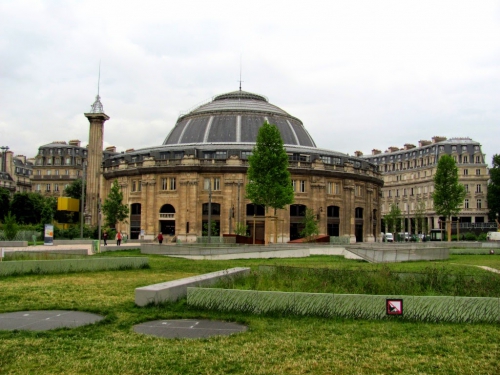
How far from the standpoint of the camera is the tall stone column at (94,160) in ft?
273

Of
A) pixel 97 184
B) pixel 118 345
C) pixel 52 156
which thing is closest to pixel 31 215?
pixel 97 184

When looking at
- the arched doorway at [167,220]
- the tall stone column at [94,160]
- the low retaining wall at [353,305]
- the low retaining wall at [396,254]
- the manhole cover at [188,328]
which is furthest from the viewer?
the tall stone column at [94,160]

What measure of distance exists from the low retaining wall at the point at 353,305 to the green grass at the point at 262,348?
33 cm

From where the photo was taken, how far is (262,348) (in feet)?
33.2

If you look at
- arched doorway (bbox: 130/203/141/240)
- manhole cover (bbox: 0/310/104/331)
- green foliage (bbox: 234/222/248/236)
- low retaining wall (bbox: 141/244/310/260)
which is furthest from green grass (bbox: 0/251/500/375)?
arched doorway (bbox: 130/203/141/240)

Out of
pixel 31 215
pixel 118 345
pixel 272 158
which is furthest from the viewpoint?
pixel 31 215

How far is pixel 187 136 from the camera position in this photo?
85312mm

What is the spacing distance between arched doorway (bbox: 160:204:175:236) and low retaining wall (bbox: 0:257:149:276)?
48.9 metres

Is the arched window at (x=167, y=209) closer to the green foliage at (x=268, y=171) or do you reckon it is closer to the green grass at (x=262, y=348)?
the green foliage at (x=268, y=171)

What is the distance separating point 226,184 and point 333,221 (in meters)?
17.2

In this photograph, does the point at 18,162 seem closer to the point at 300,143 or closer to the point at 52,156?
the point at 52,156

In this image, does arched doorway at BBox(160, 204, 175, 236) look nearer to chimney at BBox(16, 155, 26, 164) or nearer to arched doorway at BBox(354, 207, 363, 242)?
arched doorway at BBox(354, 207, 363, 242)

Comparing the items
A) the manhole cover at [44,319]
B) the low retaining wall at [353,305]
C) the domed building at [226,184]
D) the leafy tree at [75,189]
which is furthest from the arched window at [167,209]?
the low retaining wall at [353,305]

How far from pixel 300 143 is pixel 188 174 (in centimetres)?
2108
